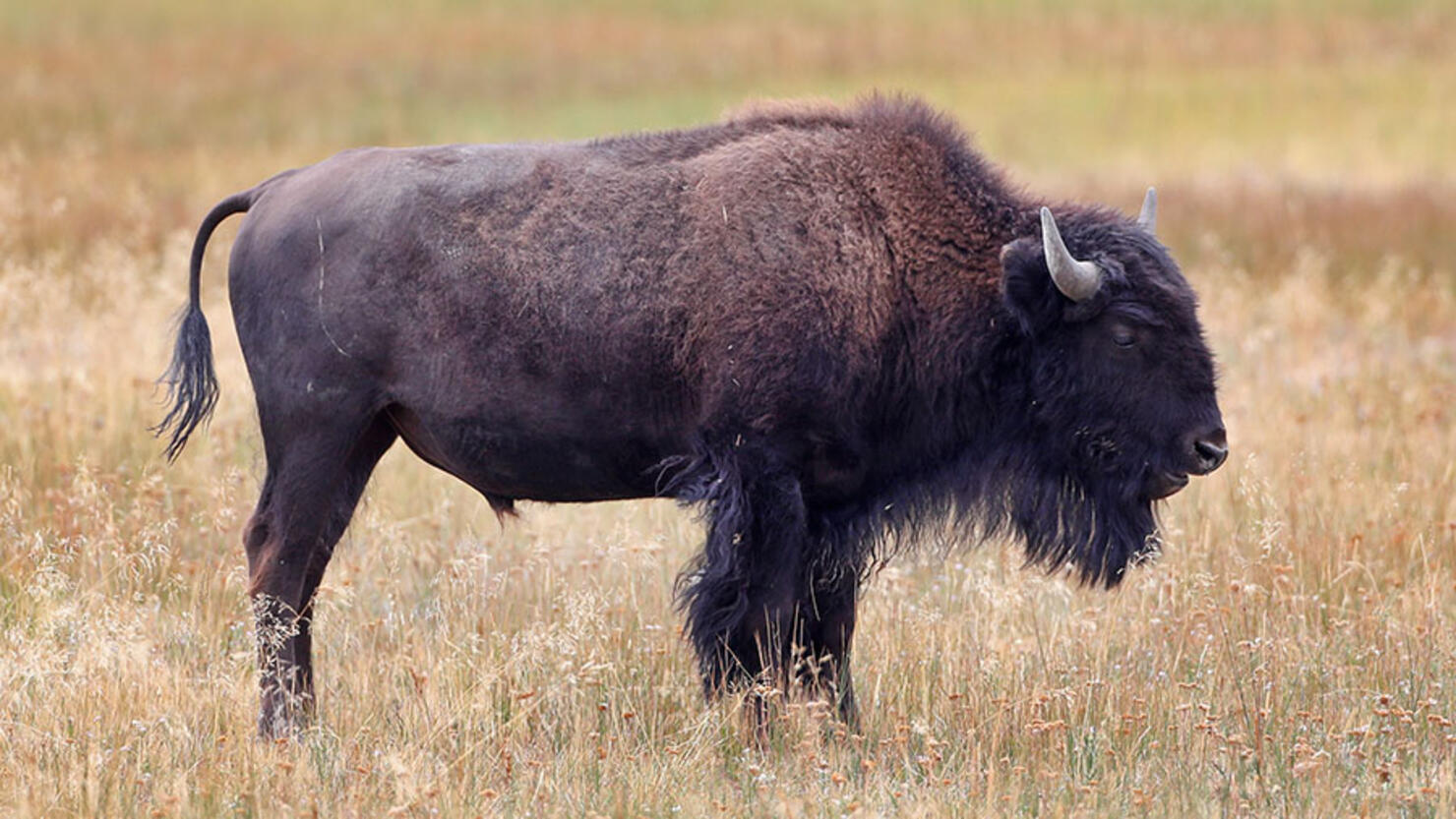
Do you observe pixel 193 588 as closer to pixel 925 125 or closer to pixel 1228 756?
pixel 925 125

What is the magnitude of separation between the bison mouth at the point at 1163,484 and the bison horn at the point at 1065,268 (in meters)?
0.74

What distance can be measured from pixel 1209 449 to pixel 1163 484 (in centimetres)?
26

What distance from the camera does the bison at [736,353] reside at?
229 inches

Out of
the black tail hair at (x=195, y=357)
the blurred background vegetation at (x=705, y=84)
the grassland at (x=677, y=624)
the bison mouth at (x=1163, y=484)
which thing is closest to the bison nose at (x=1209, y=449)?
the bison mouth at (x=1163, y=484)

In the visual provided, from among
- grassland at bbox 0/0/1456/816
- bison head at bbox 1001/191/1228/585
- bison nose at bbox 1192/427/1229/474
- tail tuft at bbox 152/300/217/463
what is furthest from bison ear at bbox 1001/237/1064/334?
tail tuft at bbox 152/300/217/463

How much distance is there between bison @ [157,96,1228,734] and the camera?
5805 mm

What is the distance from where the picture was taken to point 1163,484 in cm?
608

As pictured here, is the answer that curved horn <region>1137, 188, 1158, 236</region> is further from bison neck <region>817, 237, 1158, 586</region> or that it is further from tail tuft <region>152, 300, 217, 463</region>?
tail tuft <region>152, 300, 217, 463</region>

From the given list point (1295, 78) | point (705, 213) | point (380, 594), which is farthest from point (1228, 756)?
point (1295, 78)

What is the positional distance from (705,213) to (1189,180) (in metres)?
15.5

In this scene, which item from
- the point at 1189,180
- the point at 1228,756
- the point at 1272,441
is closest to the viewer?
the point at 1228,756

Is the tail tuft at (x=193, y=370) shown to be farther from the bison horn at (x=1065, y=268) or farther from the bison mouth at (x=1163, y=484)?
the bison mouth at (x=1163, y=484)

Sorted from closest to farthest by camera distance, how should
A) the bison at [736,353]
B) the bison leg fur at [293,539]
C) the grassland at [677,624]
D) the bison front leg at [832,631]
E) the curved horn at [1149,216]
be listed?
1. the grassland at [677,624]
2. the bison at [736,353]
3. the bison leg fur at [293,539]
4. the bison front leg at [832,631]
5. the curved horn at [1149,216]

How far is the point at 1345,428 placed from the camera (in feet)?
33.7
